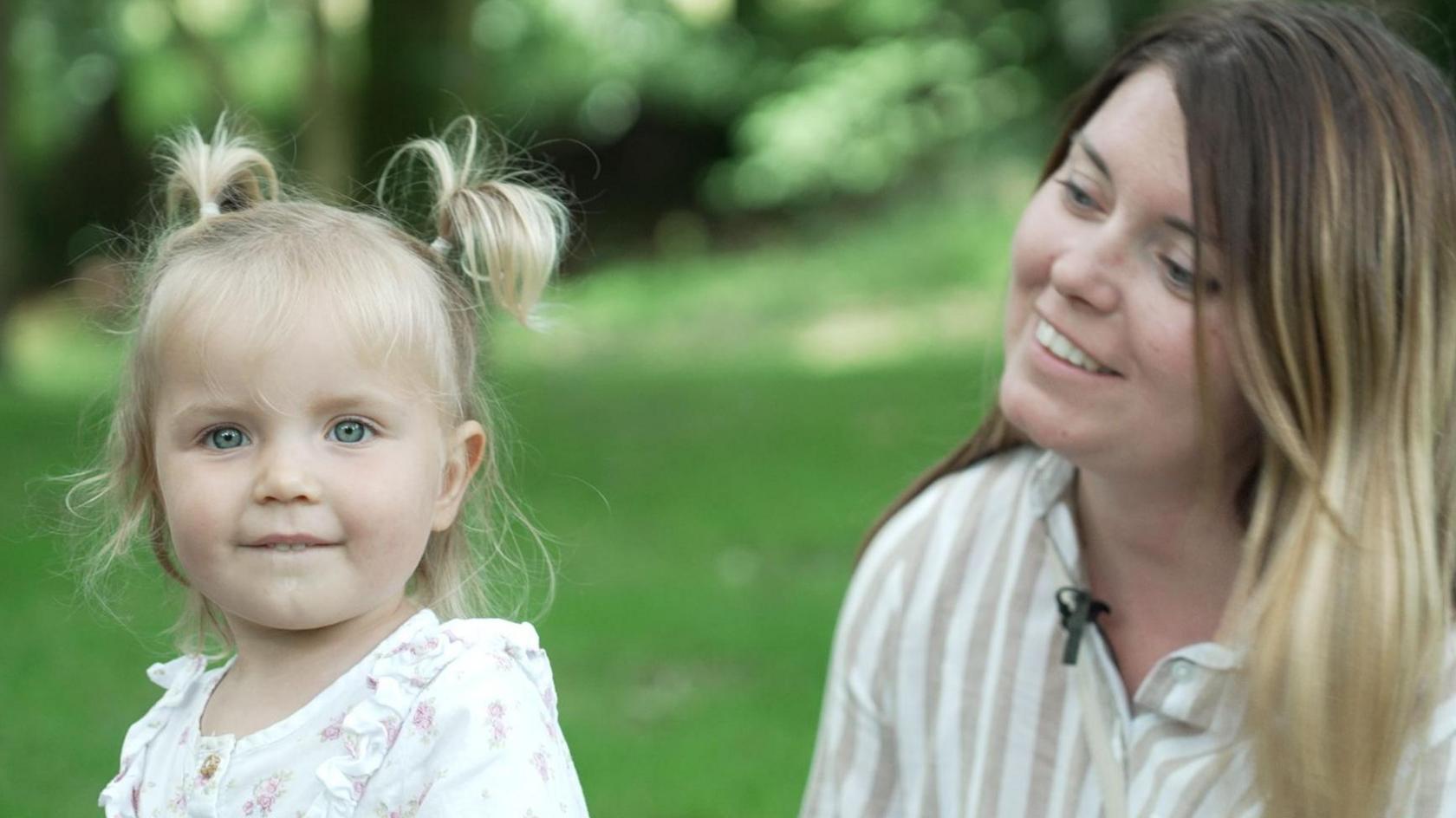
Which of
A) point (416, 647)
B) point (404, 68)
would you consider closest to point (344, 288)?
point (416, 647)

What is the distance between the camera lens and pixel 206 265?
188 cm

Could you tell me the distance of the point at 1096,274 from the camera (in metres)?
2.43

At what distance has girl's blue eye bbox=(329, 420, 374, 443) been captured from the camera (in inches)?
71.8

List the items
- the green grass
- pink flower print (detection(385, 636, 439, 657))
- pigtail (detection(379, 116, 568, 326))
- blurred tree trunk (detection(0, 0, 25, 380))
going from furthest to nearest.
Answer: blurred tree trunk (detection(0, 0, 25, 380)), the green grass, pigtail (detection(379, 116, 568, 326)), pink flower print (detection(385, 636, 439, 657))

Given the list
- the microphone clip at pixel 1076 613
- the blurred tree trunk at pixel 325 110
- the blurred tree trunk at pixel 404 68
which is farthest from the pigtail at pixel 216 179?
the blurred tree trunk at pixel 325 110

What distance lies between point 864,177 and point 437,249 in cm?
1748

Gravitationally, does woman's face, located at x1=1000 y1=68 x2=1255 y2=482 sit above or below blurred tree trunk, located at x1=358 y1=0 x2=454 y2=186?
above

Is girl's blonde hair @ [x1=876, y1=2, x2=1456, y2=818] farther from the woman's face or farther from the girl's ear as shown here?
the girl's ear

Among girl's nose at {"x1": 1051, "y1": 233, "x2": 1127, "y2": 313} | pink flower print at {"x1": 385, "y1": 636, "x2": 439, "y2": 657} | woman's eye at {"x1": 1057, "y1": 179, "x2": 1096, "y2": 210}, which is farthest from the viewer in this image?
woman's eye at {"x1": 1057, "y1": 179, "x2": 1096, "y2": 210}

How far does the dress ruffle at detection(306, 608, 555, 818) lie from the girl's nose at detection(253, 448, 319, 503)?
0.20 metres

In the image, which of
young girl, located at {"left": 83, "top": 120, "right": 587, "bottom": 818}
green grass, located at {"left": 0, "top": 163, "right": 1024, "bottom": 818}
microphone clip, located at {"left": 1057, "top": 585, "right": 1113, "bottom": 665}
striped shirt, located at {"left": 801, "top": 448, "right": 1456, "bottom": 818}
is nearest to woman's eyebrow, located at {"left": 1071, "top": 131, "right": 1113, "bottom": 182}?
striped shirt, located at {"left": 801, "top": 448, "right": 1456, "bottom": 818}

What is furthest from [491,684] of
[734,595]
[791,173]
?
[791,173]

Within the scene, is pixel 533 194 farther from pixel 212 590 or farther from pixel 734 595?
pixel 734 595

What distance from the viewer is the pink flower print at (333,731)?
1825mm
